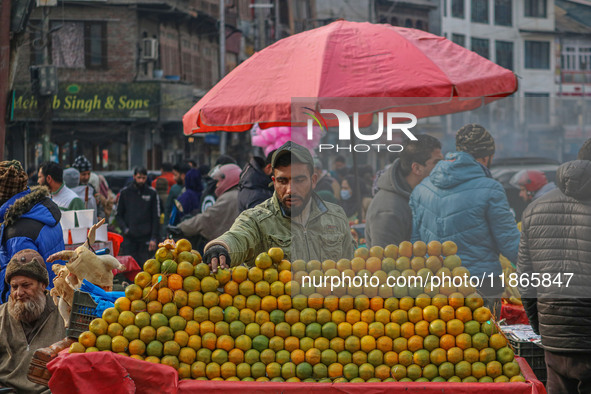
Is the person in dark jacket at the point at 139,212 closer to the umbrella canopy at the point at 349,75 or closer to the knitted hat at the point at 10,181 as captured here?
the knitted hat at the point at 10,181

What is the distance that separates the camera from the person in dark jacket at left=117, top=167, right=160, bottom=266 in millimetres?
12281

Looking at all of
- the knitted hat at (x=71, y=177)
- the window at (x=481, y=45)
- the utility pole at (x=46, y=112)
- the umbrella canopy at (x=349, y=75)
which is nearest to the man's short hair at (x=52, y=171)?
the knitted hat at (x=71, y=177)

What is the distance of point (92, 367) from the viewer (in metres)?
4.30

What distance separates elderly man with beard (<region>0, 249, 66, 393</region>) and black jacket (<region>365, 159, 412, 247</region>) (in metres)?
2.18

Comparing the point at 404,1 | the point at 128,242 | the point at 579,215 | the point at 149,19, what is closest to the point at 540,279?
the point at 579,215

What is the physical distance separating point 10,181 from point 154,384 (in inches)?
116

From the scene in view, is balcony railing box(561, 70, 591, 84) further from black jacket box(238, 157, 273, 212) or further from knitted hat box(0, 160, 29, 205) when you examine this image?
knitted hat box(0, 160, 29, 205)

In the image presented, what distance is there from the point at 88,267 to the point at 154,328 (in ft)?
3.95

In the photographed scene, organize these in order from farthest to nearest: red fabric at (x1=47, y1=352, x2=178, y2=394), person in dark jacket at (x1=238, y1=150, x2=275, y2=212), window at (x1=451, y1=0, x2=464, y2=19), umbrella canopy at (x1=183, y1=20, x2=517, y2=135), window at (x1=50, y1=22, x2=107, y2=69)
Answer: window at (x1=451, y1=0, x2=464, y2=19) < window at (x1=50, y1=22, x2=107, y2=69) < person in dark jacket at (x1=238, y1=150, x2=275, y2=212) < umbrella canopy at (x1=183, y1=20, x2=517, y2=135) < red fabric at (x1=47, y1=352, x2=178, y2=394)

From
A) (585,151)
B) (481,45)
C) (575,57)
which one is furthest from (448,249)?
(575,57)

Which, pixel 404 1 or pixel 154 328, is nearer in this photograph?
pixel 154 328

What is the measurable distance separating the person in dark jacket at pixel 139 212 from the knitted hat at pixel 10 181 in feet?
18.1

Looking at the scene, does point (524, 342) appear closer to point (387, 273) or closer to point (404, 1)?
point (387, 273)

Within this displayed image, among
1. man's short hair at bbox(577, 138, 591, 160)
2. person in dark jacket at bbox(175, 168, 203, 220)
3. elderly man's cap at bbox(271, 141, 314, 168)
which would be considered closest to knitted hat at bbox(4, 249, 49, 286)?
elderly man's cap at bbox(271, 141, 314, 168)
